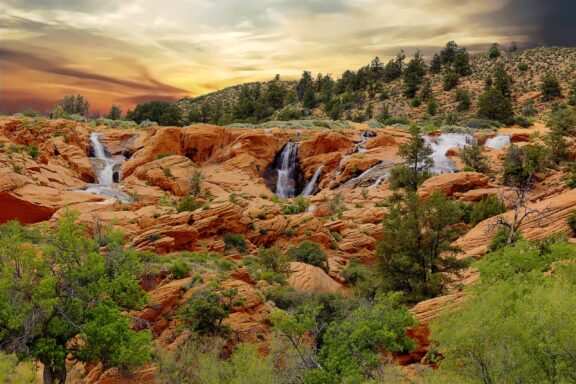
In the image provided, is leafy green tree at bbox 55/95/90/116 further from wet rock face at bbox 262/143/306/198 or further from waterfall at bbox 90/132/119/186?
wet rock face at bbox 262/143/306/198

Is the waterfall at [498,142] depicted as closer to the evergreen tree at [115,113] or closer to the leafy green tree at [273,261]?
the leafy green tree at [273,261]

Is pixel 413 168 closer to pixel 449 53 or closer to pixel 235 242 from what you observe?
pixel 235 242

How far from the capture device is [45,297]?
47.8 ft

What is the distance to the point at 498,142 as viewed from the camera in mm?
60375

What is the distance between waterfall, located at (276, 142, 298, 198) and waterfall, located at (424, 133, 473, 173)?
16773mm

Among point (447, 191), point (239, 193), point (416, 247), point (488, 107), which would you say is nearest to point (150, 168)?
point (239, 193)

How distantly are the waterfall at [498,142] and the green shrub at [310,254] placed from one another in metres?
36.9

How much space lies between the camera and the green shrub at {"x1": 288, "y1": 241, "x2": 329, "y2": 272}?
30.9m

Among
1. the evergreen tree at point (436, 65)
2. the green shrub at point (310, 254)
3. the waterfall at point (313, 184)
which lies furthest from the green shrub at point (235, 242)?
the evergreen tree at point (436, 65)

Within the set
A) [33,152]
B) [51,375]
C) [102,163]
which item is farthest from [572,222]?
[102,163]

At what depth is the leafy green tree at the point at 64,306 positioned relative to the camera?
14.1 metres

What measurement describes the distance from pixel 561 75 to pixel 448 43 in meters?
26.7

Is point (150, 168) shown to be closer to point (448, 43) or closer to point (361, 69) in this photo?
point (361, 69)

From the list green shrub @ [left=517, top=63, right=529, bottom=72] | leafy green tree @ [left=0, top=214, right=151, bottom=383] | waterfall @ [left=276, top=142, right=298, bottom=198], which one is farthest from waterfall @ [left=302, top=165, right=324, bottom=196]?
green shrub @ [left=517, top=63, right=529, bottom=72]
